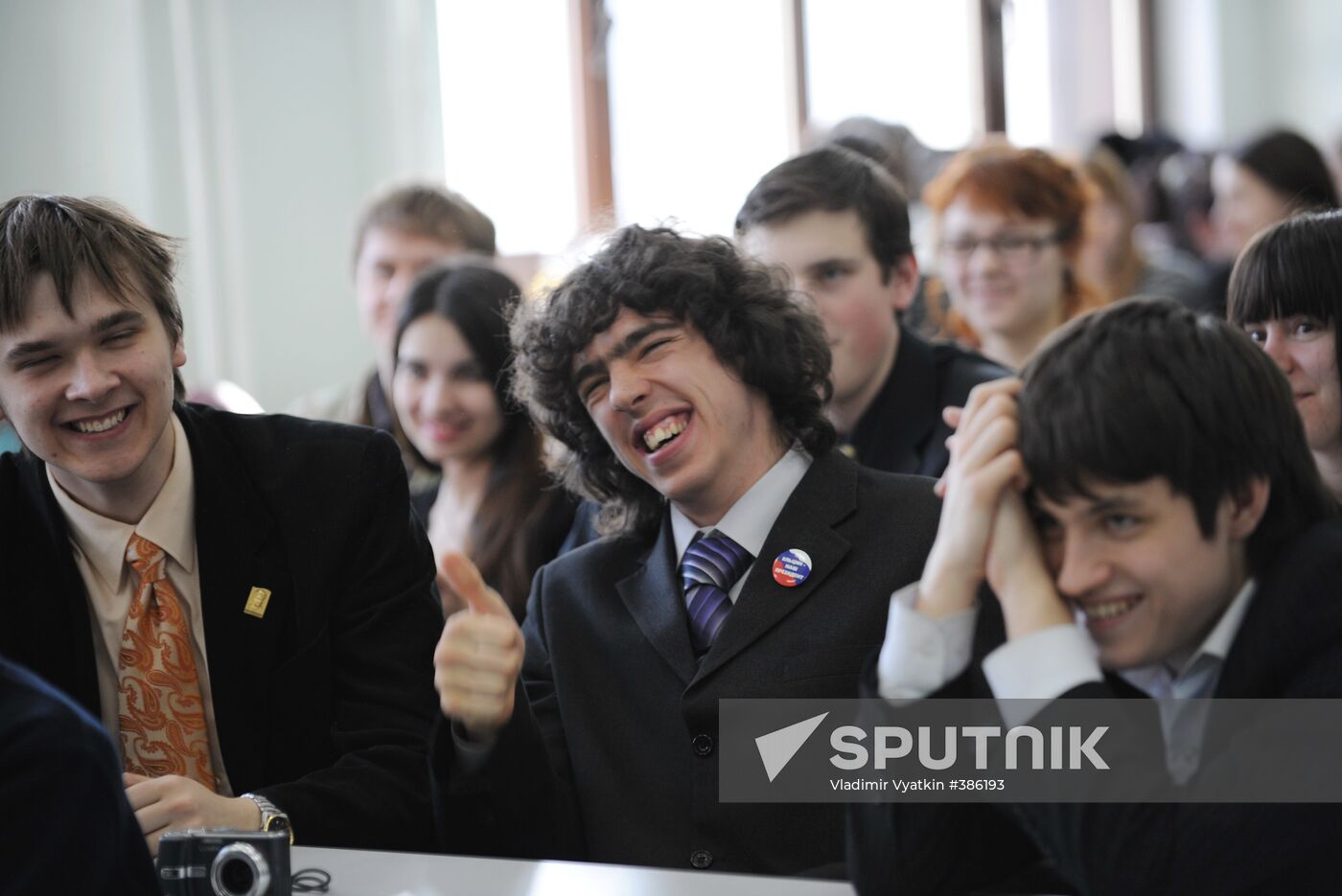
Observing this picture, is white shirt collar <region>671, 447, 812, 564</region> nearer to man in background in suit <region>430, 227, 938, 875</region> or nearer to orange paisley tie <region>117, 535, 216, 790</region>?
man in background in suit <region>430, 227, 938, 875</region>

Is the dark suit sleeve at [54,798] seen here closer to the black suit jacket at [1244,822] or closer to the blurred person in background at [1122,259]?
the black suit jacket at [1244,822]

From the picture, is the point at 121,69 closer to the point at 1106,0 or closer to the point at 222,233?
the point at 222,233

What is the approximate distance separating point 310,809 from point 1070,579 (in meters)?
1.09

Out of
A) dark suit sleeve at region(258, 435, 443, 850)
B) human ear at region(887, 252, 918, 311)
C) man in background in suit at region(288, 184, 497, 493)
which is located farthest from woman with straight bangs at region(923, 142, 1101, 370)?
dark suit sleeve at region(258, 435, 443, 850)

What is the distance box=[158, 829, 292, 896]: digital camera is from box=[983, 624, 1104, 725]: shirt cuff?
0.79 metres

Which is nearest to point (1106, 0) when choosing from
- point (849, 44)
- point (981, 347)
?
point (849, 44)

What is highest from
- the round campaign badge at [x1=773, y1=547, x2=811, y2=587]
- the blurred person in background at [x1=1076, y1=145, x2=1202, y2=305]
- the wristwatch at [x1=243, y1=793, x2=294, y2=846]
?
the blurred person in background at [x1=1076, y1=145, x2=1202, y2=305]

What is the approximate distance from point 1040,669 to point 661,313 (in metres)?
0.94

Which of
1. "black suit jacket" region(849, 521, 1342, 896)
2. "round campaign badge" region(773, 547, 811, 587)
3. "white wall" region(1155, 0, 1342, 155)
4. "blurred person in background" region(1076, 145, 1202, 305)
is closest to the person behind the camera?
"black suit jacket" region(849, 521, 1342, 896)

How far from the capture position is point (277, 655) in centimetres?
224

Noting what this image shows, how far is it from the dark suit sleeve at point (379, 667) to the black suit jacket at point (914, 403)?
1.09m

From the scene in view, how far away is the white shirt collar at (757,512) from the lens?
2201 millimetres

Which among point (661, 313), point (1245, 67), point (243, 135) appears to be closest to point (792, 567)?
point (661, 313)

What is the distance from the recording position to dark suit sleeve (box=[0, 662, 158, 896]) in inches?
51.0
